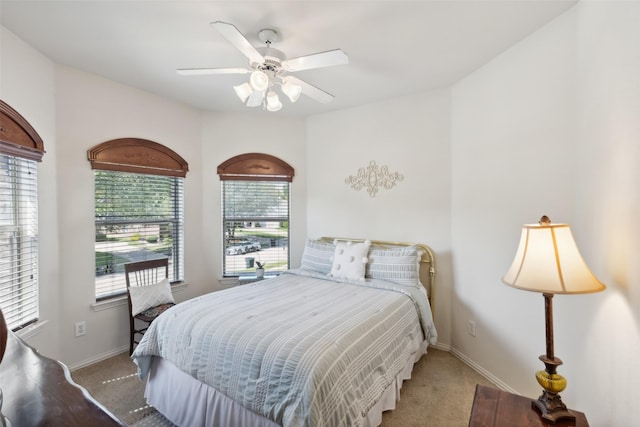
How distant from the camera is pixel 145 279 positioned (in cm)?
318

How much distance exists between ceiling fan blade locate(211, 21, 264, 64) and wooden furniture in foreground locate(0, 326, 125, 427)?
1577mm

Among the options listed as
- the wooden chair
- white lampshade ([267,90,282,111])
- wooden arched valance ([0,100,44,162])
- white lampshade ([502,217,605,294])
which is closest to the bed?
the wooden chair

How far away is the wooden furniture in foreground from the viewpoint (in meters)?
0.68

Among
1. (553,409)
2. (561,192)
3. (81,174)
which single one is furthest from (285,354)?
(81,174)

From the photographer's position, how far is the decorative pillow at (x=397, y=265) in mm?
2877

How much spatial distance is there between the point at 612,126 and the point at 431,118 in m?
1.94

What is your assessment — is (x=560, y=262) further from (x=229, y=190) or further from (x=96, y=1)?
(x=229, y=190)

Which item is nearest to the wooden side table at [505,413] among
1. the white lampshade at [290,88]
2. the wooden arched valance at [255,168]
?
the white lampshade at [290,88]

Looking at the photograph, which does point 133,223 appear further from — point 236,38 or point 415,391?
point 415,391

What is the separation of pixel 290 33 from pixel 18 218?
252 cm

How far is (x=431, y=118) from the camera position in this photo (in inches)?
125

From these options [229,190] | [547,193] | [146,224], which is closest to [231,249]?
[229,190]

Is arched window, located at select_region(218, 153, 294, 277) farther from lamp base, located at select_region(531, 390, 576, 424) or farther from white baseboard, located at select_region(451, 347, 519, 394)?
lamp base, located at select_region(531, 390, 576, 424)

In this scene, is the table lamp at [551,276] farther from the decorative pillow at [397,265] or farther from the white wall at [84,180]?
the white wall at [84,180]
